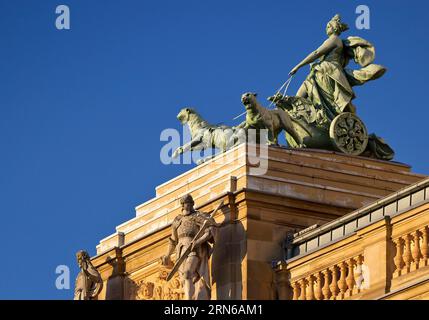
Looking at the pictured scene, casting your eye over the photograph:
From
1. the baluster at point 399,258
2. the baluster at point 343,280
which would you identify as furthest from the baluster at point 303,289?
the baluster at point 399,258

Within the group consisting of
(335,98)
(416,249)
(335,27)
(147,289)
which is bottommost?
(416,249)

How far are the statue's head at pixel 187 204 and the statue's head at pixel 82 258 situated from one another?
487 centimetres

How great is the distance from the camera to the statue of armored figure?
2958 inches

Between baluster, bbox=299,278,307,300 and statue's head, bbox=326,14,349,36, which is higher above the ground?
statue's head, bbox=326,14,349,36

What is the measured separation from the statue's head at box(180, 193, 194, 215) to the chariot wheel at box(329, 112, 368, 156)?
5101mm

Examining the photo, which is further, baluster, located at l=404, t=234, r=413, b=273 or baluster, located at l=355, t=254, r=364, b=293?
baluster, located at l=355, t=254, r=364, b=293

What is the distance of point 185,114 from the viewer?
269 feet

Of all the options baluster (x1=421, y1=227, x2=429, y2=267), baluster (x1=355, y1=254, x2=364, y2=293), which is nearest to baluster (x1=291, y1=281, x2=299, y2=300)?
baluster (x1=355, y1=254, x2=364, y2=293)

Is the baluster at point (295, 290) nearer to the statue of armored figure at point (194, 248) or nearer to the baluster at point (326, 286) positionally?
the baluster at point (326, 286)

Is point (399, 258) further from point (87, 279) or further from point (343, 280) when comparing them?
point (87, 279)

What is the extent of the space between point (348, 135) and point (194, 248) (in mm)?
6569

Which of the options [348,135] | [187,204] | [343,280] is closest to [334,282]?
[343,280]

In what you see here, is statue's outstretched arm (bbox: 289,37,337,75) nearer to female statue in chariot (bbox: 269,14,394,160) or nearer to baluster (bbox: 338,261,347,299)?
female statue in chariot (bbox: 269,14,394,160)

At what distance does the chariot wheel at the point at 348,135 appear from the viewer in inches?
3118
